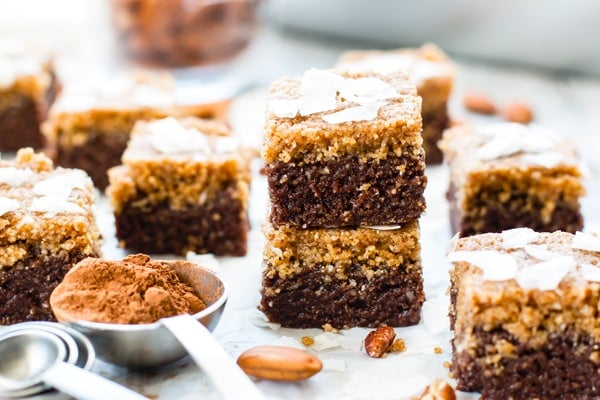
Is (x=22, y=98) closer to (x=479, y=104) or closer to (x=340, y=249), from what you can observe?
(x=340, y=249)

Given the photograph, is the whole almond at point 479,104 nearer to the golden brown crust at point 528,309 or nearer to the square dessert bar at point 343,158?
the square dessert bar at point 343,158

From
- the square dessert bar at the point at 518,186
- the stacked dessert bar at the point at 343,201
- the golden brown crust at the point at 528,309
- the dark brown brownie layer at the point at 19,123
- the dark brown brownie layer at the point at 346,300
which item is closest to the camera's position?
the golden brown crust at the point at 528,309

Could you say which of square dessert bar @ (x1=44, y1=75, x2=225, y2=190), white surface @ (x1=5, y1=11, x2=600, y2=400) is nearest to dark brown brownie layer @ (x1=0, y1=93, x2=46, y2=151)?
square dessert bar @ (x1=44, y1=75, x2=225, y2=190)

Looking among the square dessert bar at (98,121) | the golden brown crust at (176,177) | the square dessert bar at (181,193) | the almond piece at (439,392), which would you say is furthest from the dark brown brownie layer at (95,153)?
the almond piece at (439,392)

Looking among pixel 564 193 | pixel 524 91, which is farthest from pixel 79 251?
pixel 524 91

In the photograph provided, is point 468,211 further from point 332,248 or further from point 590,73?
point 590,73

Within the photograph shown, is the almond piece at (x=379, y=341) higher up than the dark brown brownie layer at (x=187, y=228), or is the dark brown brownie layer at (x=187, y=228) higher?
the dark brown brownie layer at (x=187, y=228)

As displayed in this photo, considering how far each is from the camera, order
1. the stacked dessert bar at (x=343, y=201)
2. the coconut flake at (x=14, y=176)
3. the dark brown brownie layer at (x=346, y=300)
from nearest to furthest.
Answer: the stacked dessert bar at (x=343, y=201) < the dark brown brownie layer at (x=346, y=300) < the coconut flake at (x=14, y=176)

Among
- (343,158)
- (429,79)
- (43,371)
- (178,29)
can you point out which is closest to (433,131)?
(429,79)
